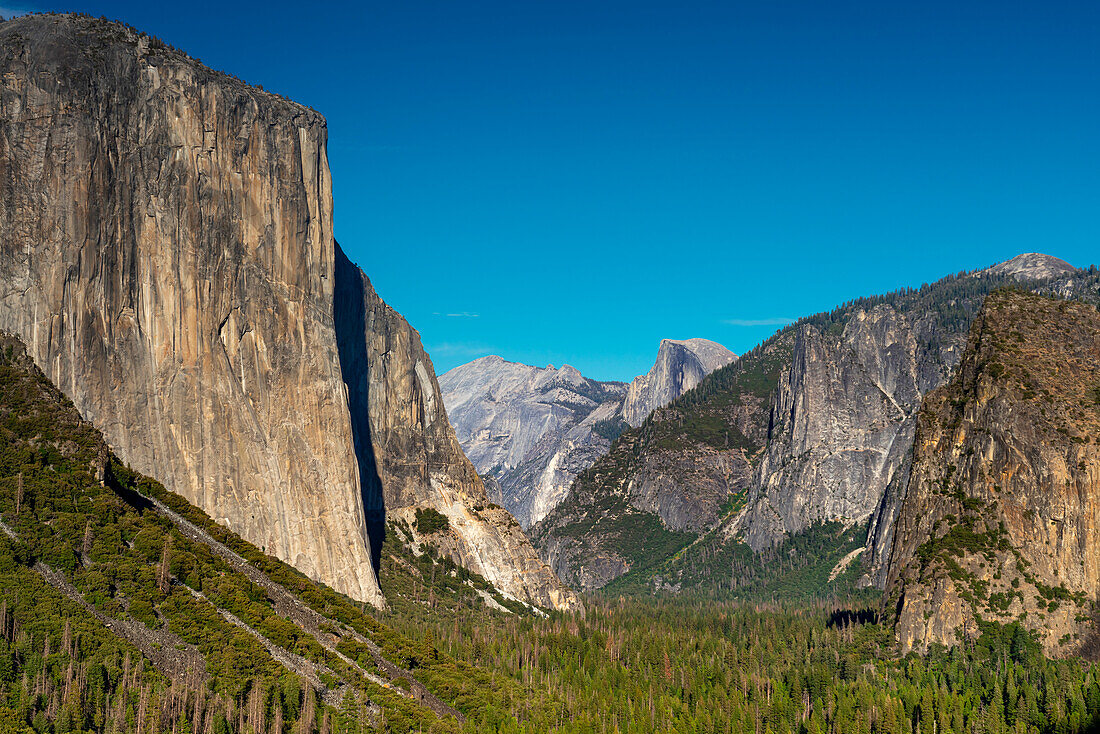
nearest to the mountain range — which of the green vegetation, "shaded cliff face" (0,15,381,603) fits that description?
"shaded cliff face" (0,15,381,603)

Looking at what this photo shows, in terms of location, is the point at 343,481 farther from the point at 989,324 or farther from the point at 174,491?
the point at 989,324

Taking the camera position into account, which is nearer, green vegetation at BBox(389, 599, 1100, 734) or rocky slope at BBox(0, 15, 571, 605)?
green vegetation at BBox(389, 599, 1100, 734)

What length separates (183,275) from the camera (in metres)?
154

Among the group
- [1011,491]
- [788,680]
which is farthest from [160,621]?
[1011,491]

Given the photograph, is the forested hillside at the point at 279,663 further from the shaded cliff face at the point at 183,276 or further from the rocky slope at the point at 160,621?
the shaded cliff face at the point at 183,276

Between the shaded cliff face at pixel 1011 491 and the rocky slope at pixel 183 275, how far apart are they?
82276 millimetres

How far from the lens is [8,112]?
144500mm

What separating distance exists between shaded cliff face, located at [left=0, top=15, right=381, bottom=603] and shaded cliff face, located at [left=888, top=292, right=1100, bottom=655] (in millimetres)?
82378

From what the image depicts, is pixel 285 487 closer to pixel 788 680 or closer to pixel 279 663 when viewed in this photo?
pixel 279 663

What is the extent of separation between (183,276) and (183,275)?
13 cm

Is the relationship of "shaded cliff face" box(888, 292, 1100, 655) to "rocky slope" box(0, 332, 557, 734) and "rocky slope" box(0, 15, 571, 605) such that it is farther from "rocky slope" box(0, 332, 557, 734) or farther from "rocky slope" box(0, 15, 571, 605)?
"rocky slope" box(0, 15, 571, 605)

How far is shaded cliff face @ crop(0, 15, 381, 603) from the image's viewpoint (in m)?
144

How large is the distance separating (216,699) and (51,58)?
93.5 m

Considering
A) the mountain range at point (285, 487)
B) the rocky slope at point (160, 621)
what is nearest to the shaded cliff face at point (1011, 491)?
the mountain range at point (285, 487)
